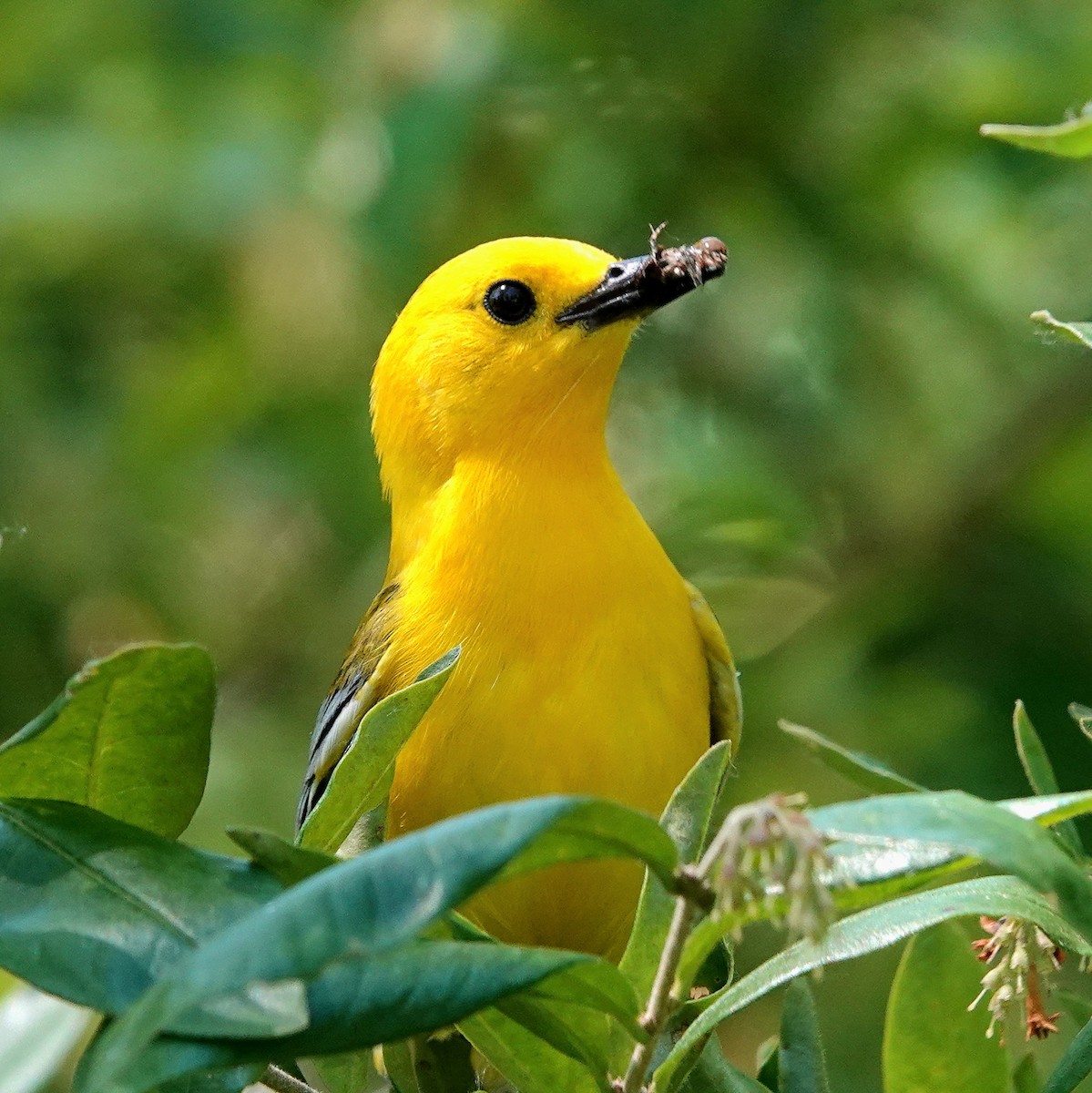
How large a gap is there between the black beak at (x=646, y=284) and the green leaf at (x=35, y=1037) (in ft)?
8.39

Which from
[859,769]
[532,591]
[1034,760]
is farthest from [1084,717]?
[532,591]

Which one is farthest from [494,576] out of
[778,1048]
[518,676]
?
[778,1048]

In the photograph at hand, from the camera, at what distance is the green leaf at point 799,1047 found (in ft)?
6.95

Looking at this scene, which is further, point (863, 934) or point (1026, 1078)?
point (1026, 1078)

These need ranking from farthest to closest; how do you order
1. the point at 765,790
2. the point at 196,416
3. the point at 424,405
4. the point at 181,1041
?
1. the point at 196,416
2. the point at 765,790
3. the point at 424,405
4. the point at 181,1041

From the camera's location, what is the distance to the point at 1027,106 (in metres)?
5.05

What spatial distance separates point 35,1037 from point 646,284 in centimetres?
266

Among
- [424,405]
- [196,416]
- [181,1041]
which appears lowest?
[196,416]

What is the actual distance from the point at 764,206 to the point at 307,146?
5.02 feet

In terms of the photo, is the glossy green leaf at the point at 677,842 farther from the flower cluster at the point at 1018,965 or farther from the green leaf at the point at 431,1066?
the green leaf at the point at 431,1066

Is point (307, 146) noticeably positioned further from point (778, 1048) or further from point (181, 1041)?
point (181, 1041)

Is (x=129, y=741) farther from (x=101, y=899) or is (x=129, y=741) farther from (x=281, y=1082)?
(x=281, y=1082)

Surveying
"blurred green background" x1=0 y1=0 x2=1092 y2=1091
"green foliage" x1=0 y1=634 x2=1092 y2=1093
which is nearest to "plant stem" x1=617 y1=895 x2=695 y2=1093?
"green foliage" x1=0 y1=634 x2=1092 y2=1093

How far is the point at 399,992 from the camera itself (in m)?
1.48
